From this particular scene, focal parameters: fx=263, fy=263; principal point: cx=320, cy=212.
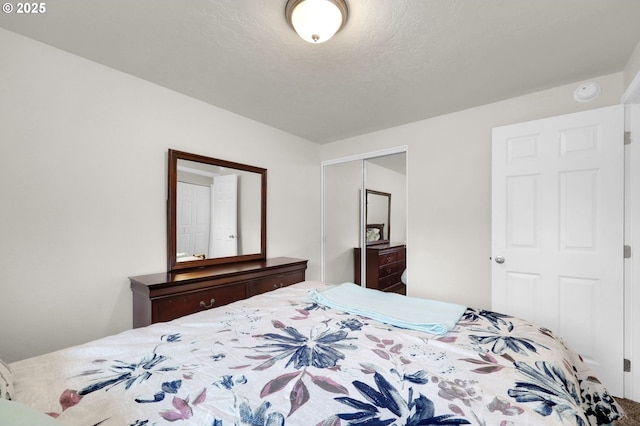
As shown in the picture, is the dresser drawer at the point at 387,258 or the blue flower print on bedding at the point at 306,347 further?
the dresser drawer at the point at 387,258

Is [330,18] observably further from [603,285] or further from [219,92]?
[603,285]

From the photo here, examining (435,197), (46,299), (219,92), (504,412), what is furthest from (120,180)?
(435,197)

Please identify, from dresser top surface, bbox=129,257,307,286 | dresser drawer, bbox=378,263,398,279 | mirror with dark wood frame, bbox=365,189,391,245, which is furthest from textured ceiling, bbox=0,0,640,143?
dresser drawer, bbox=378,263,398,279

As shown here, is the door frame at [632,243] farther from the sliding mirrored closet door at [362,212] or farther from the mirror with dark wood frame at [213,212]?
the mirror with dark wood frame at [213,212]

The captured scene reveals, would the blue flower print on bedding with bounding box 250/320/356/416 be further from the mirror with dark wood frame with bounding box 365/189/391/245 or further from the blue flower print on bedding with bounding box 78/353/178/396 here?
the mirror with dark wood frame with bounding box 365/189/391/245

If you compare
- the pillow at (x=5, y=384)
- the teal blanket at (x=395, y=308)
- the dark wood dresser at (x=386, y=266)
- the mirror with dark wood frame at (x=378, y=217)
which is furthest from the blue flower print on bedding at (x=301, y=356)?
the mirror with dark wood frame at (x=378, y=217)

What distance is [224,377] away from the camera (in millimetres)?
897

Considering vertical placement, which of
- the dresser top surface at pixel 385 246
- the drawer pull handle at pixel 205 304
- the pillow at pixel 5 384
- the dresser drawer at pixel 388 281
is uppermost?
the dresser top surface at pixel 385 246

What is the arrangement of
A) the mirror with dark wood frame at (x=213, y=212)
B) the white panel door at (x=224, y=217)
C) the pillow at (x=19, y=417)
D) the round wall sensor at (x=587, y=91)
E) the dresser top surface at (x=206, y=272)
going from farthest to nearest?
1. the white panel door at (x=224, y=217)
2. the mirror with dark wood frame at (x=213, y=212)
3. the round wall sensor at (x=587, y=91)
4. the dresser top surface at (x=206, y=272)
5. the pillow at (x=19, y=417)

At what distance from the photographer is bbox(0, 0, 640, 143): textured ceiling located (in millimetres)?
1436

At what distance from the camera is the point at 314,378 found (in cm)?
89

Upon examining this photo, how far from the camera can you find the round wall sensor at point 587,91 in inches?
81.7

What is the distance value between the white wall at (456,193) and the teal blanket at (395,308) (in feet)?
4.14

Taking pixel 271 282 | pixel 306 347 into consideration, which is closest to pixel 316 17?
pixel 306 347
